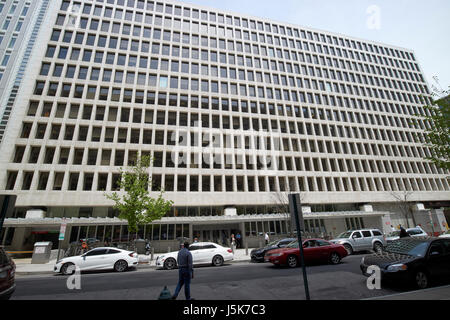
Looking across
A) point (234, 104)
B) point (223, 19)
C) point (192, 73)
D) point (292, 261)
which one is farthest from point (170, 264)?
point (223, 19)

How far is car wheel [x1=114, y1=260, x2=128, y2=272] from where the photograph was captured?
12742 millimetres

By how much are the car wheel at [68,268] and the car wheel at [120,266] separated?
7.52ft

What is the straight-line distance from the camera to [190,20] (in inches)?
1517

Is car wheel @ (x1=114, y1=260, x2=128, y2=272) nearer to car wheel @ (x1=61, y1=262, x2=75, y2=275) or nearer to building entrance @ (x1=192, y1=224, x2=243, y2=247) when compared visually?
car wheel @ (x1=61, y1=262, x2=75, y2=275)

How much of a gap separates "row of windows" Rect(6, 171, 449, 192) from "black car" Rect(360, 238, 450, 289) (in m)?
23.1

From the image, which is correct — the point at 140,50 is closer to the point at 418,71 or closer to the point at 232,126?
the point at 232,126

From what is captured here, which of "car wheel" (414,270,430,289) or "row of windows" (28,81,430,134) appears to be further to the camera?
"row of windows" (28,81,430,134)

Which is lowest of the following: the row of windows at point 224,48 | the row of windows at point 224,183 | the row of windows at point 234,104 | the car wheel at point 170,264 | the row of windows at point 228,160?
the car wheel at point 170,264

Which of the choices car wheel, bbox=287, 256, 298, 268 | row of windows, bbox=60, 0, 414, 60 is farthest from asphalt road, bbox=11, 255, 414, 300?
row of windows, bbox=60, 0, 414, 60

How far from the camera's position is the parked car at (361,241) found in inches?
620

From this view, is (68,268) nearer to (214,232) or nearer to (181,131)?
(214,232)

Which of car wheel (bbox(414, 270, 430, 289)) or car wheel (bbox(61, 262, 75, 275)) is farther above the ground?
car wheel (bbox(61, 262, 75, 275))
